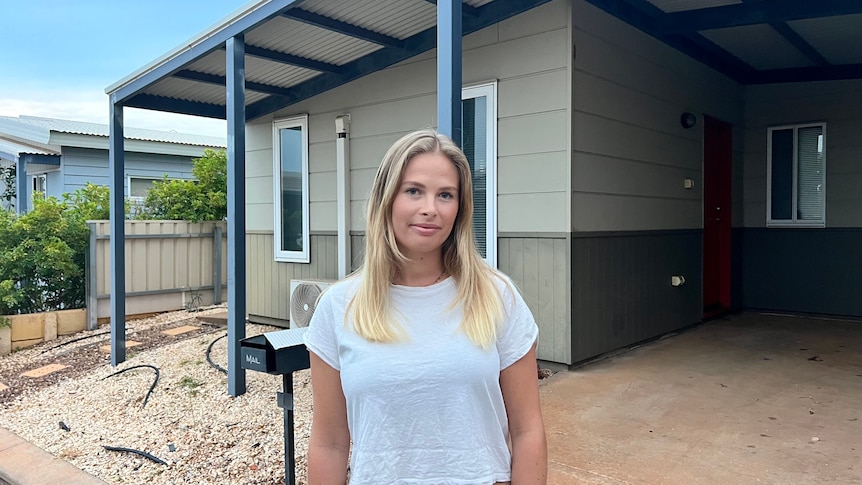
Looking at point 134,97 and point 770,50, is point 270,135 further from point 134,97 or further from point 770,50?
point 770,50

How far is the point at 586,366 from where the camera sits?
4559mm

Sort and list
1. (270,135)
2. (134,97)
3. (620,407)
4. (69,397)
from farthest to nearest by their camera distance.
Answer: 1. (270,135)
2. (134,97)
3. (69,397)
4. (620,407)

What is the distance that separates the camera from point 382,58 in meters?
5.27

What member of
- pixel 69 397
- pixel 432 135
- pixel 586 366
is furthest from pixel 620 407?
pixel 69 397

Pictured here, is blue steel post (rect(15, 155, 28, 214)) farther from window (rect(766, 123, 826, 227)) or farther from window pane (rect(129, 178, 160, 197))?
window (rect(766, 123, 826, 227))

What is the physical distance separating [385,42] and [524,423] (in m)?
4.23

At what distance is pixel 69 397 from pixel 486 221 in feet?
10.8

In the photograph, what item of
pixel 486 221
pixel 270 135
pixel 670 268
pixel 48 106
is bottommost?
pixel 670 268

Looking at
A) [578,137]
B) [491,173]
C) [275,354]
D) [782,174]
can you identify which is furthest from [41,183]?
[782,174]

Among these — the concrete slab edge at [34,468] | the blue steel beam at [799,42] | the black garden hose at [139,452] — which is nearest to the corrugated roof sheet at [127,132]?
the concrete slab edge at [34,468]

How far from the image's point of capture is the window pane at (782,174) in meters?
6.71

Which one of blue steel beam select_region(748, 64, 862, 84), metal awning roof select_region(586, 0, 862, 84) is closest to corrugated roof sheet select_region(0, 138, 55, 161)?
metal awning roof select_region(586, 0, 862, 84)

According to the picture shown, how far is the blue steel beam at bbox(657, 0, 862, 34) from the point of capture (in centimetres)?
428

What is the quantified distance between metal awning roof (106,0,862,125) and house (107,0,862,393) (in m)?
0.02
